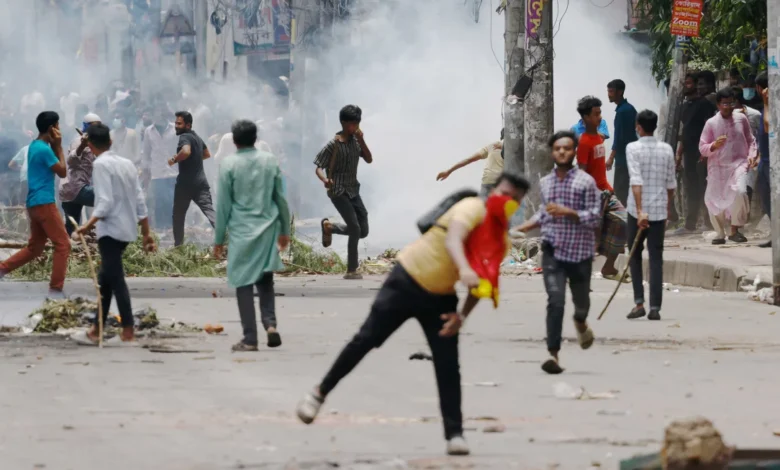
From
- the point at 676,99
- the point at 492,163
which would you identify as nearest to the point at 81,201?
the point at 492,163

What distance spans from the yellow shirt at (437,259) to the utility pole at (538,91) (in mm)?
12457

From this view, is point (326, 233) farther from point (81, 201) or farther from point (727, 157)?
point (727, 157)

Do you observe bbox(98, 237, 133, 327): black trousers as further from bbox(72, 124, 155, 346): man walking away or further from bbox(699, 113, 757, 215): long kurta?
bbox(699, 113, 757, 215): long kurta

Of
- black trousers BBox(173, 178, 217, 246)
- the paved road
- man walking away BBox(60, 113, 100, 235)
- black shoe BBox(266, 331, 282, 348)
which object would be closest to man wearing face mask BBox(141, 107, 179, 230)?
black trousers BBox(173, 178, 217, 246)

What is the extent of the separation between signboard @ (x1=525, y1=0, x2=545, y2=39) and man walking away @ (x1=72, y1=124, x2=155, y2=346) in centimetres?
922

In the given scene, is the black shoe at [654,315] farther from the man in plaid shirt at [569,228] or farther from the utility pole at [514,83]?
the utility pole at [514,83]

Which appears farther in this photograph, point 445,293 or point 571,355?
point 571,355

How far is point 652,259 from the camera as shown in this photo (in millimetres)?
12500

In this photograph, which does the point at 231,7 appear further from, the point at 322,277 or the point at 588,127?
the point at 588,127

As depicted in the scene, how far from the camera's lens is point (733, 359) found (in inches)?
394

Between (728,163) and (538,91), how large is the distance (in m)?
2.44

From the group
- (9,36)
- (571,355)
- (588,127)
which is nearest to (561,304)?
(571,355)

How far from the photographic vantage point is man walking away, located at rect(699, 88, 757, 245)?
18.1 metres

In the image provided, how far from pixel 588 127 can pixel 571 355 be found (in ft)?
9.66
